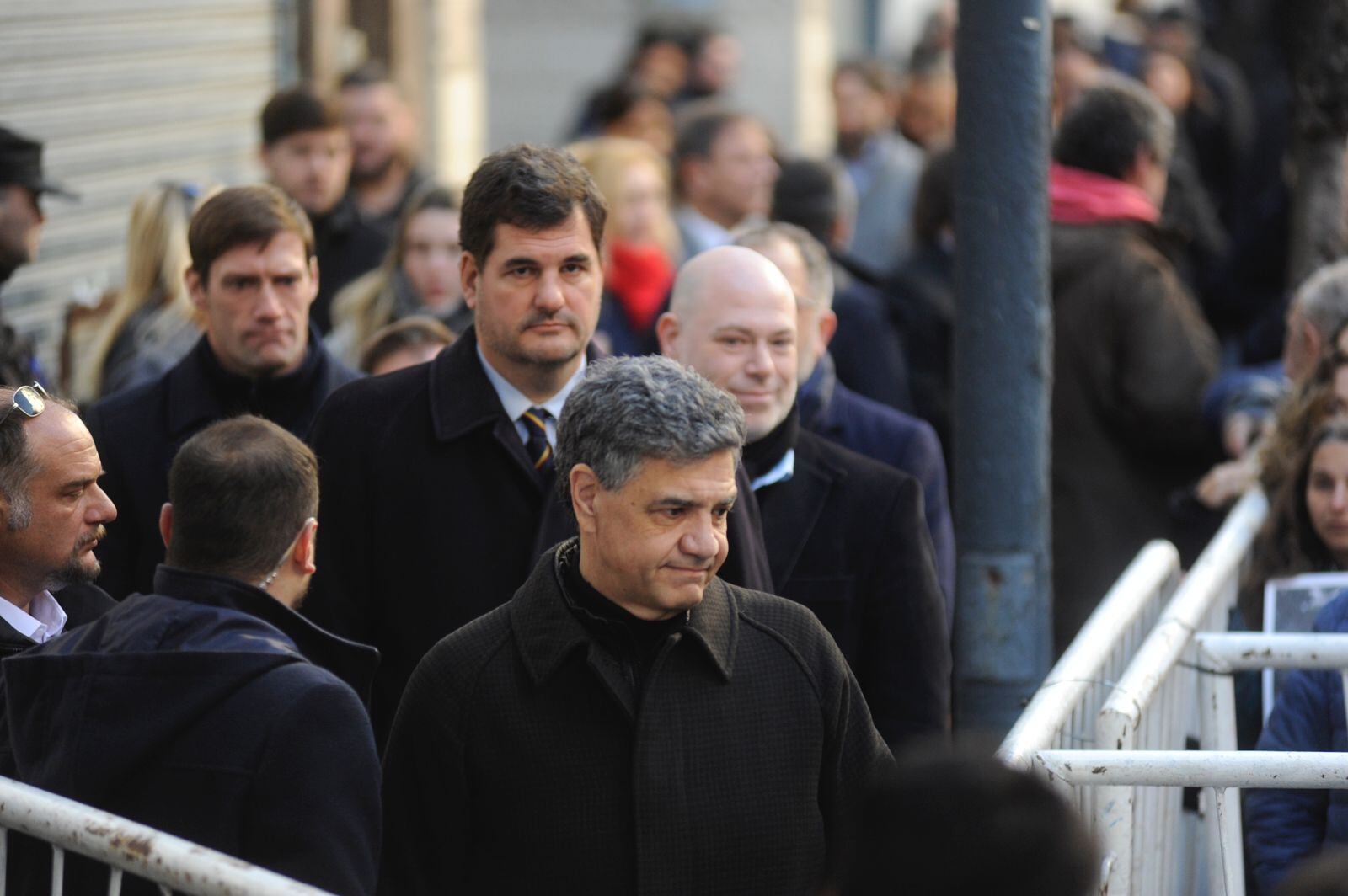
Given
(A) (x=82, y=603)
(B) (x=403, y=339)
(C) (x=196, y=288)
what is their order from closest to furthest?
(A) (x=82, y=603) → (C) (x=196, y=288) → (B) (x=403, y=339)

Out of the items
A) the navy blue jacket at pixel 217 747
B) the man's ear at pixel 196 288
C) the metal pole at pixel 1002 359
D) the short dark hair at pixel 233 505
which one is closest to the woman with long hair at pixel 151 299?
the man's ear at pixel 196 288

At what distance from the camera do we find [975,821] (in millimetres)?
2014

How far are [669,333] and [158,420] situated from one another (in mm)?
1257

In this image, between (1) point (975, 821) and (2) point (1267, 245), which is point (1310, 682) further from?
(2) point (1267, 245)

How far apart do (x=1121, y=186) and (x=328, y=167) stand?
292cm

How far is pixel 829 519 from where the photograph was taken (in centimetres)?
432

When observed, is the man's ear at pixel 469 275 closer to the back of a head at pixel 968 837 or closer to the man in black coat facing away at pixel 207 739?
the man in black coat facing away at pixel 207 739

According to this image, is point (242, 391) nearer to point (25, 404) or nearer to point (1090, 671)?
point (25, 404)

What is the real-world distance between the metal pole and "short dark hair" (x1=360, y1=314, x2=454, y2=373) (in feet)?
5.32

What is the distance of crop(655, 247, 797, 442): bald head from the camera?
174 inches

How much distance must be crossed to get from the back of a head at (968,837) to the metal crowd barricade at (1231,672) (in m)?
1.67

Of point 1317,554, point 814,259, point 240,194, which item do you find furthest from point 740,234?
point 1317,554

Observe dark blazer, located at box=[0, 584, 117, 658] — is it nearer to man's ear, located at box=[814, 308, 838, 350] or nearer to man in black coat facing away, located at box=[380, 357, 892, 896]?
man in black coat facing away, located at box=[380, 357, 892, 896]

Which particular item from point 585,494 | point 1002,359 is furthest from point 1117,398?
point 585,494
